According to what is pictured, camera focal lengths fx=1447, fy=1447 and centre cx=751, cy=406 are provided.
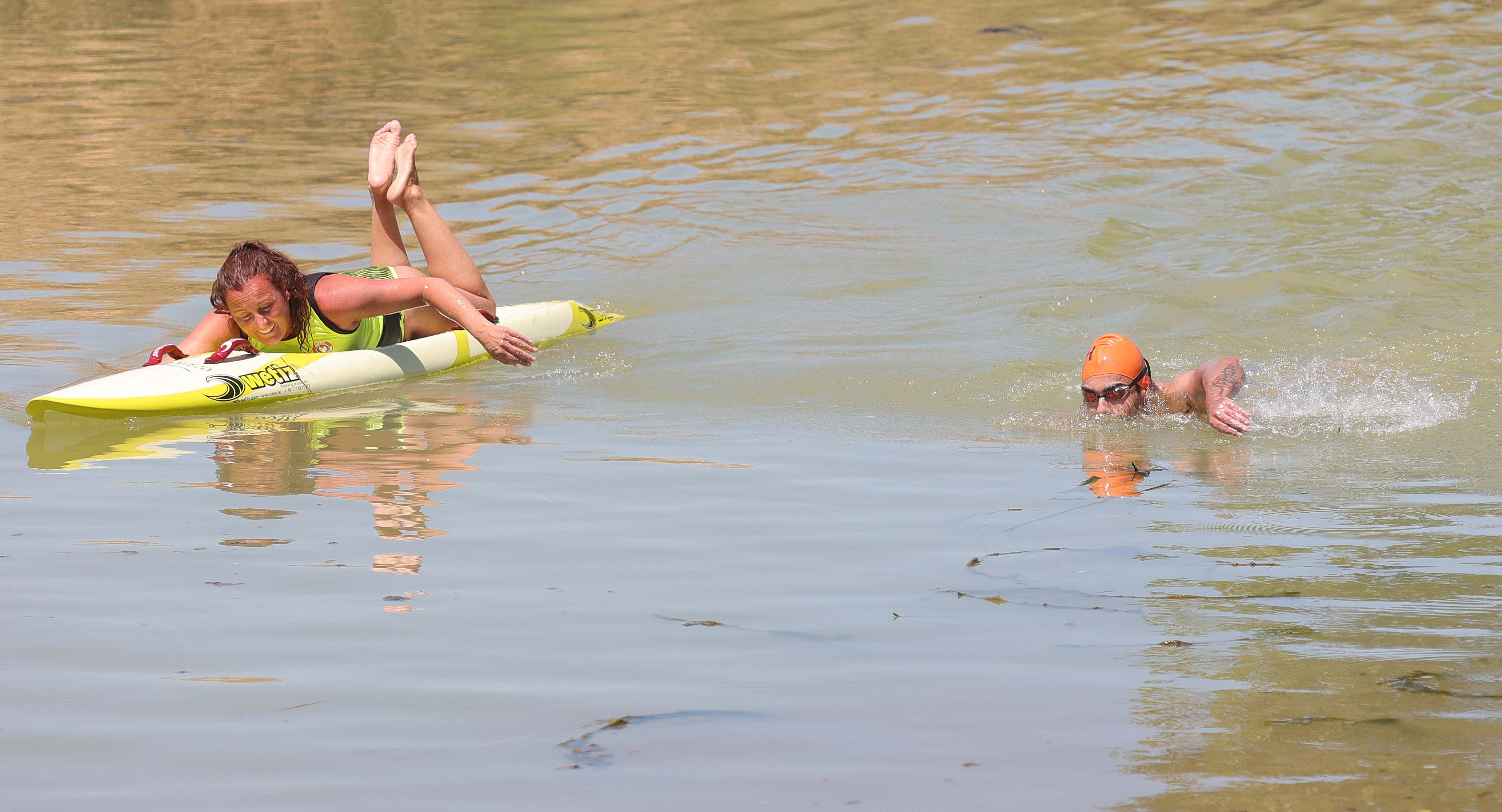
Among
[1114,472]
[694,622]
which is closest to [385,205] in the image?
[1114,472]

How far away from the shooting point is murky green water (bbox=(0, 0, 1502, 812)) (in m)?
2.88

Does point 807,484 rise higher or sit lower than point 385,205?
lower

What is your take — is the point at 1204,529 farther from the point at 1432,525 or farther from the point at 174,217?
the point at 174,217

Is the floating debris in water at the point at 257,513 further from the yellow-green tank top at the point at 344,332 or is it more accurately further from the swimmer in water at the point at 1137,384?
the swimmer in water at the point at 1137,384

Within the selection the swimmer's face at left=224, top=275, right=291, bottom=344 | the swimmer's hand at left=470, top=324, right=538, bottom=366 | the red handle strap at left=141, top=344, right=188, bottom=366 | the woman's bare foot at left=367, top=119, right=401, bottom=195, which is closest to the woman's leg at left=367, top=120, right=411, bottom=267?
Result: the woman's bare foot at left=367, top=119, right=401, bottom=195

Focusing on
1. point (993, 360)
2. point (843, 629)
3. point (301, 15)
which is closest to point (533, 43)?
point (301, 15)

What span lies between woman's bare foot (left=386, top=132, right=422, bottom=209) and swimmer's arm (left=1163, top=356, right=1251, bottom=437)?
4507 millimetres

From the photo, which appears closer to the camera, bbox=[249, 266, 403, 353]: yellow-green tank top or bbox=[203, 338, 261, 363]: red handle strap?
bbox=[203, 338, 261, 363]: red handle strap

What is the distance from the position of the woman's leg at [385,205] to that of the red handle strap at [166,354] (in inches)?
52.0

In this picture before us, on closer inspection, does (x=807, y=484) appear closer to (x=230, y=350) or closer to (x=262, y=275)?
(x=262, y=275)

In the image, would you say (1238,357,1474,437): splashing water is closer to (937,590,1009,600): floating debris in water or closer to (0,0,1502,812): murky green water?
(0,0,1502,812): murky green water

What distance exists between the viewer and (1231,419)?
6.33 m

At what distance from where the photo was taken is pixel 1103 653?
3.40 m

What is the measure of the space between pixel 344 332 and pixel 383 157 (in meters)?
1.15
